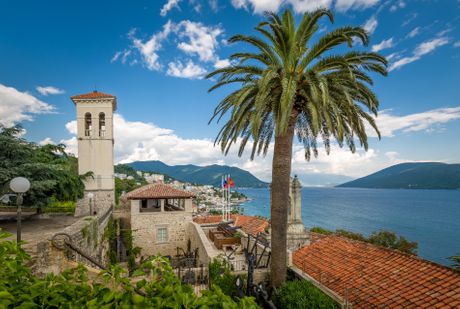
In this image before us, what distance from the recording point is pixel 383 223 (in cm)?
9669

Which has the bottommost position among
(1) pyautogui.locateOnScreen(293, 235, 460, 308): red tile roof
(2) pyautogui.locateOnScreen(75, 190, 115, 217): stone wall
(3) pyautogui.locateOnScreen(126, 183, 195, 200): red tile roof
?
(1) pyautogui.locateOnScreen(293, 235, 460, 308): red tile roof

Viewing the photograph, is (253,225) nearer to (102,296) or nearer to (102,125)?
(102,125)

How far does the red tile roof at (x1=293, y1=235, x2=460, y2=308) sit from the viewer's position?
8.00 metres

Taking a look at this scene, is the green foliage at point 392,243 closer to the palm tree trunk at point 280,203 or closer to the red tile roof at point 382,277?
the red tile roof at point 382,277

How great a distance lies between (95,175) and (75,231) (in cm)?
1431

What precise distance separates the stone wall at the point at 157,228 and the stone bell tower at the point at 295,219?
9379 millimetres

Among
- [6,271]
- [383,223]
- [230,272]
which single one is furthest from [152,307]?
[383,223]

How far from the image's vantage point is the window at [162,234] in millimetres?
20875

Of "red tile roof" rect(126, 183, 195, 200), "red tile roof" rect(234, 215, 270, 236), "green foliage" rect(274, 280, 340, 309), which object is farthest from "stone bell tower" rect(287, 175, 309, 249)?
"red tile roof" rect(126, 183, 195, 200)

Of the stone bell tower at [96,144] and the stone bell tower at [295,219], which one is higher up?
the stone bell tower at [96,144]

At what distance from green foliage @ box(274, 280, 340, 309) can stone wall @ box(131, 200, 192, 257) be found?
1352 cm

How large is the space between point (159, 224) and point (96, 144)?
8759 millimetres

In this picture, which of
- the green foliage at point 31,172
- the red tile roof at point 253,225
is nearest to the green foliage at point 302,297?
the red tile roof at point 253,225

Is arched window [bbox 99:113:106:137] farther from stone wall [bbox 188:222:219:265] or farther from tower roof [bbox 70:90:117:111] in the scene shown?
stone wall [bbox 188:222:219:265]
